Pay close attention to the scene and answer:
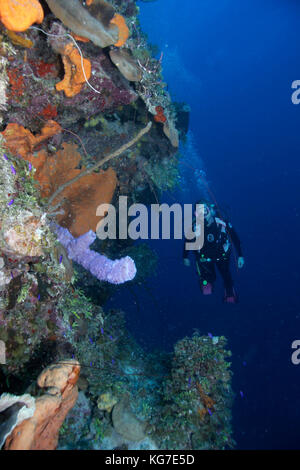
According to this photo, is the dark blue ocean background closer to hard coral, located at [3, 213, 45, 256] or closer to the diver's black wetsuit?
the diver's black wetsuit

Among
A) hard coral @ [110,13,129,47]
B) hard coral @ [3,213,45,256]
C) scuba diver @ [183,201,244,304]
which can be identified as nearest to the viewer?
hard coral @ [3,213,45,256]

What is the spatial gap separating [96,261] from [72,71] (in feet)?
9.40

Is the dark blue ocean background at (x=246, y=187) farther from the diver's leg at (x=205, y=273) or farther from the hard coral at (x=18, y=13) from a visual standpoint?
the hard coral at (x=18, y=13)

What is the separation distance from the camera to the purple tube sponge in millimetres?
3682

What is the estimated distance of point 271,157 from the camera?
67375 millimetres

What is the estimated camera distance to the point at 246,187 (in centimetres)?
6656

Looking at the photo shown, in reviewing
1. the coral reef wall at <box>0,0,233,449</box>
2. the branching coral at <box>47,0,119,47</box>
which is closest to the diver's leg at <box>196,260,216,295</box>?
the coral reef wall at <box>0,0,233,449</box>

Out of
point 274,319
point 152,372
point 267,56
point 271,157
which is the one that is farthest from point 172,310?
point 267,56

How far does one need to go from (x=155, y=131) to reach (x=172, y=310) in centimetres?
4274

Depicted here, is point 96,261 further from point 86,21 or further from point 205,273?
point 205,273

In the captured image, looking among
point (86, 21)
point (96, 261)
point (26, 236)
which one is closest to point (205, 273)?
point (96, 261)

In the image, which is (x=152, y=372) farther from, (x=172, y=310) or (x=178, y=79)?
(x=178, y=79)

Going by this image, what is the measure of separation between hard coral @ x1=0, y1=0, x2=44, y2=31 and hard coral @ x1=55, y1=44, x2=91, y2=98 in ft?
2.20

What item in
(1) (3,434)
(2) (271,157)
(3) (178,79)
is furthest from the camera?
(3) (178,79)
